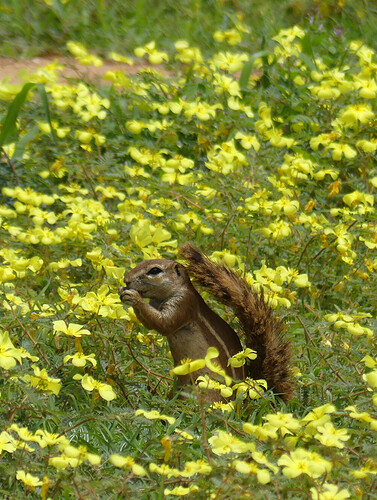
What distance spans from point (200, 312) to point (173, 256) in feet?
3.09

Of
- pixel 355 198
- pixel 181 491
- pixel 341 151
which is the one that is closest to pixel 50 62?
pixel 341 151

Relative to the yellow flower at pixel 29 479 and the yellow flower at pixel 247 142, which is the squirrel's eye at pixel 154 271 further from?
the yellow flower at pixel 247 142

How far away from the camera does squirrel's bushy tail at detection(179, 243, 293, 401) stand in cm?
273

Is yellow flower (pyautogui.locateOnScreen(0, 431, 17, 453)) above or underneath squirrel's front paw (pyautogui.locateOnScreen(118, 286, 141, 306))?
underneath

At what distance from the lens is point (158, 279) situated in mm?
2771

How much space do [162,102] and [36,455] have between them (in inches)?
120

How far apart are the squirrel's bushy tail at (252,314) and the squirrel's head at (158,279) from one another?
4cm

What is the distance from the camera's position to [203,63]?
18.3 feet

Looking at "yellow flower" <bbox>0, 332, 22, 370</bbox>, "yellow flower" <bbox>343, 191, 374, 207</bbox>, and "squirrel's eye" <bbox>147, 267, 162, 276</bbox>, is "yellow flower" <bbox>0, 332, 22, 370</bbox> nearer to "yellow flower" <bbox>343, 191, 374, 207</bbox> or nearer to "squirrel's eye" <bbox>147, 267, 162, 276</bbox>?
"squirrel's eye" <bbox>147, 267, 162, 276</bbox>

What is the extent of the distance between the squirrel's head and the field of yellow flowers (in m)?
0.11

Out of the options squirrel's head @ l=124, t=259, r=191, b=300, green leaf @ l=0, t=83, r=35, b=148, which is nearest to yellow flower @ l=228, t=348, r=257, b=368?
squirrel's head @ l=124, t=259, r=191, b=300

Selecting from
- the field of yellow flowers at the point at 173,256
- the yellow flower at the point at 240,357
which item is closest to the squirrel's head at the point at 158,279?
the field of yellow flowers at the point at 173,256

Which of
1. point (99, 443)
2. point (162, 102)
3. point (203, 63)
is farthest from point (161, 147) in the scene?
point (99, 443)

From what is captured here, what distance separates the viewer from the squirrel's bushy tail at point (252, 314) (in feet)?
8.97
